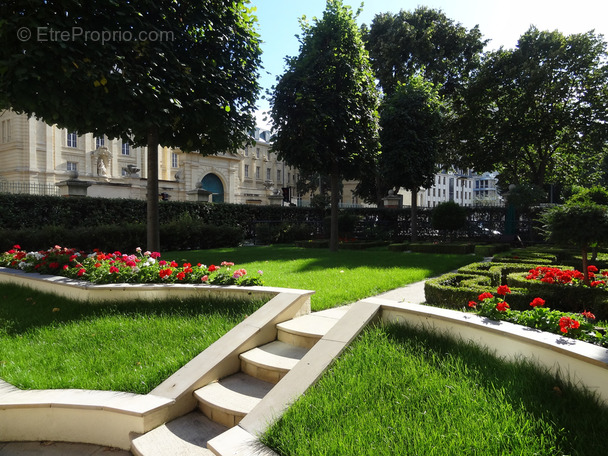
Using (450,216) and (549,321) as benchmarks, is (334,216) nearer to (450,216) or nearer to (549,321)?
(450,216)

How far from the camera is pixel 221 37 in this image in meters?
7.97

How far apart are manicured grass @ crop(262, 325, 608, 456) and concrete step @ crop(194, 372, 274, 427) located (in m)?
0.61

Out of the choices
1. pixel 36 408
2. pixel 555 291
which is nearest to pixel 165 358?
pixel 36 408

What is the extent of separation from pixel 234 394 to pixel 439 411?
1791 mm

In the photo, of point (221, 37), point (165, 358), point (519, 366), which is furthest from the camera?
point (221, 37)

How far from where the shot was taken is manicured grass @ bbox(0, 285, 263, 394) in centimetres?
373

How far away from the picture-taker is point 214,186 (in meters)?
40.7

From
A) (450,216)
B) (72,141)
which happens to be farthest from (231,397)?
(72,141)

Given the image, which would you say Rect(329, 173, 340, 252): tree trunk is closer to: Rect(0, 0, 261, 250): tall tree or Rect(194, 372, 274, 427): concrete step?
A: Rect(0, 0, 261, 250): tall tree

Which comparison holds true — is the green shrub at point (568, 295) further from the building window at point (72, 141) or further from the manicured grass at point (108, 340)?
the building window at point (72, 141)

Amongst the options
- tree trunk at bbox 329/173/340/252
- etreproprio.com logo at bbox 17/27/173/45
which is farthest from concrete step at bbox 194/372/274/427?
tree trunk at bbox 329/173/340/252

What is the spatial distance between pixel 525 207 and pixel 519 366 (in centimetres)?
1885

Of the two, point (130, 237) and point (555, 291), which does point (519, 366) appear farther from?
point (130, 237)

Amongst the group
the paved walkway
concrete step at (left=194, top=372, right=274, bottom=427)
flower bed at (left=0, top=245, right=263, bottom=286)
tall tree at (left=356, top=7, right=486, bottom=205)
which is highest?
tall tree at (left=356, top=7, right=486, bottom=205)
